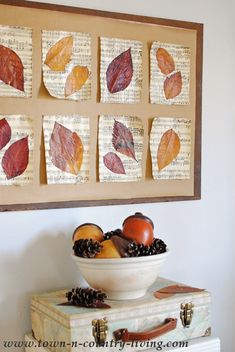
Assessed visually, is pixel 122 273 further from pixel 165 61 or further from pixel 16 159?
pixel 165 61

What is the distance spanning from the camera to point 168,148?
84.5 inches

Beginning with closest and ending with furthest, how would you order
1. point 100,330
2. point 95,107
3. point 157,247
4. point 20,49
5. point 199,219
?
point 100,330, point 157,247, point 20,49, point 95,107, point 199,219

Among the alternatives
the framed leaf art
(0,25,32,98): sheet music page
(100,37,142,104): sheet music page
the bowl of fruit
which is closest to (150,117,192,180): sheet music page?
the framed leaf art

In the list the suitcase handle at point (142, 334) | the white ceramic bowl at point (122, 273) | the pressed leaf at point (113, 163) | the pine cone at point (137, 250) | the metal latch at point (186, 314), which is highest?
the pressed leaf at point (113, 163)

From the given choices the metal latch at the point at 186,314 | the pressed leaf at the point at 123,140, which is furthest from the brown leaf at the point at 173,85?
the metal latch at the point at 186,314

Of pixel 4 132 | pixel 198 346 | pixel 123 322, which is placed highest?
pixel 4 132

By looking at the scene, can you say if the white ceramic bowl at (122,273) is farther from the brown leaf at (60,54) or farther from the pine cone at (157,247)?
the brown leaf at (60,54)

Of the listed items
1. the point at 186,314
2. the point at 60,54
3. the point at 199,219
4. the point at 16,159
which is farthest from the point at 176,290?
the point at 60,54

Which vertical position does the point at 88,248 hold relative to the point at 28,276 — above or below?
above

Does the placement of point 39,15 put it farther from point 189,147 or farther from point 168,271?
point 168,271

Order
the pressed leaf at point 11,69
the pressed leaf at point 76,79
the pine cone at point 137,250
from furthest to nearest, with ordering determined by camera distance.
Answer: the pressed leaf at point 76,79 < the pressed leaf at point 11,69 < the pine cone at point 137,250

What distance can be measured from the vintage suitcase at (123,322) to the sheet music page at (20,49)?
0.67 metres

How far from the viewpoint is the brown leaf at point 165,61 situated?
2115 mm

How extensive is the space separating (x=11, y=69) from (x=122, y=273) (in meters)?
0.75
